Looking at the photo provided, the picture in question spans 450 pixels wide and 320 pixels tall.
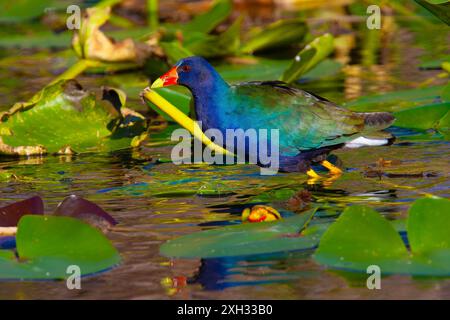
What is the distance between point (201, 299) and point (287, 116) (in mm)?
1557

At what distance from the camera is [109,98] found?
526 cm

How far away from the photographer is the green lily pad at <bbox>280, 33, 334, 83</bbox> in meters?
5.68

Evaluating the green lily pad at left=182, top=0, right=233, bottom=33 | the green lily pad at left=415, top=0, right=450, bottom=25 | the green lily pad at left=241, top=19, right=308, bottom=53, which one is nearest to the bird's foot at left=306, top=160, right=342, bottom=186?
the green lily pad at left=415, top=0, right=450, bottom=25

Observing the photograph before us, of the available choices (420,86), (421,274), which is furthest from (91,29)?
(421,274)

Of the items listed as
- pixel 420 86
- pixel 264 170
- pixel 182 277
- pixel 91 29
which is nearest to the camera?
pixel 182 277

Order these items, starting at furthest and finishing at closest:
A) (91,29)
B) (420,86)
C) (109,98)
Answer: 1. (420,86)
2. (91,29)
3. (109,98)

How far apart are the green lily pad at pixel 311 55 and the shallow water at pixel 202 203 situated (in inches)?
20.1

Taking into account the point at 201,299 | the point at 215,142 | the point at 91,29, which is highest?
the point at 91,29

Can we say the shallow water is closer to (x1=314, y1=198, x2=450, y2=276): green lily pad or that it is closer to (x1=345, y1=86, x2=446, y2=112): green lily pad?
(x1=314, y1=198, x2=450, y2=276): green lily pad

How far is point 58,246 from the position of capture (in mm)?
3236

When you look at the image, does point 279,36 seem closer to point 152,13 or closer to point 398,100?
point 398,100

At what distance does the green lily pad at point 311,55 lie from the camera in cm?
568

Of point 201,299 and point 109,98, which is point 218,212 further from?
point 109,98

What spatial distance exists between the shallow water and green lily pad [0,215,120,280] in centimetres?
6
